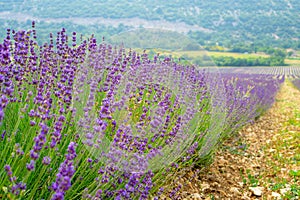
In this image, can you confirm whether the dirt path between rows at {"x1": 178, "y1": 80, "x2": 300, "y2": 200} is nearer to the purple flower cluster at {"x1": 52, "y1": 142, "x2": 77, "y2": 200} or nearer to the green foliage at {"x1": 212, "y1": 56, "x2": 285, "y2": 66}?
the purple flower cluster at {"x1": 52, "y1": 142, "x2": 77, "y2": 200}

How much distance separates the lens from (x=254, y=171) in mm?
3680

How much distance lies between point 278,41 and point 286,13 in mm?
32748

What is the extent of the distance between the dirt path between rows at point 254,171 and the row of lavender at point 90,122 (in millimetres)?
318

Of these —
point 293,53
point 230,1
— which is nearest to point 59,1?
point 293,53

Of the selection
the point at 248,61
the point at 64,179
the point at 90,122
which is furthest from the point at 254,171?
the point at 248,61

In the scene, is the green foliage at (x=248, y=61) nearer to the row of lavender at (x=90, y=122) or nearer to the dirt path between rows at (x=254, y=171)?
the dirt path between rows at (x=254, y=171)

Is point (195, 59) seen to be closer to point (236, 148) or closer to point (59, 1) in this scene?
point (236, 148)

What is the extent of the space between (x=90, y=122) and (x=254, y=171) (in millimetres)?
2561

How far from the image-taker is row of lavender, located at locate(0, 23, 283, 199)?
1.27 m

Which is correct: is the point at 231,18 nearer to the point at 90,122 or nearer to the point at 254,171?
the point at 254,171

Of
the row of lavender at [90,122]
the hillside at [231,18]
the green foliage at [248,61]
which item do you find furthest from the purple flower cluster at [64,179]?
the hillside at [231,18]

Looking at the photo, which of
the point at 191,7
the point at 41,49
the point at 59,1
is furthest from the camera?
the point at 191,7

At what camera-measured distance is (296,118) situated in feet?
22.8

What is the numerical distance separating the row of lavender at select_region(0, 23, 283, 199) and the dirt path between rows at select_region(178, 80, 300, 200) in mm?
318
